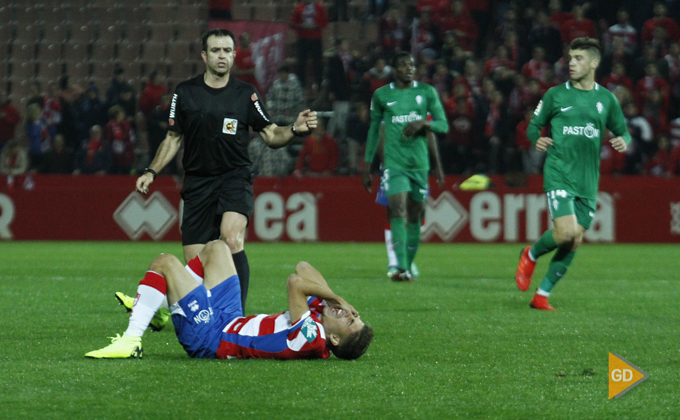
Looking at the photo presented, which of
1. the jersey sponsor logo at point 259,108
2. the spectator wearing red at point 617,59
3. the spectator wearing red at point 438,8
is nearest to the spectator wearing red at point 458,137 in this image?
the spectator wearing red at point 438,8

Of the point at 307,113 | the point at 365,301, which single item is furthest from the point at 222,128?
the point at 365,301

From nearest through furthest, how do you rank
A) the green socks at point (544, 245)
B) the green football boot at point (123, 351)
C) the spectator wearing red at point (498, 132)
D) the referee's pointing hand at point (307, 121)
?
the green football boot at point (123, 351) → the referee's pointing hand at point (307, 121) → the green socks at point (544, 245) → the spectator wearing red at point (498, 132)

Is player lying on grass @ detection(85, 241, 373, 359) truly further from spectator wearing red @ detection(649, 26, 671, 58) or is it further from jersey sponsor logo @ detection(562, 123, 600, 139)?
spectator wearing red @ detection(649, 26, 671, 58)

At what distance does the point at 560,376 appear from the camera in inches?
185

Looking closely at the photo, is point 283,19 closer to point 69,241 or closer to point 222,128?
point 69,241

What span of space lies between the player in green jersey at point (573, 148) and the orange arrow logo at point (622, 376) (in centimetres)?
293

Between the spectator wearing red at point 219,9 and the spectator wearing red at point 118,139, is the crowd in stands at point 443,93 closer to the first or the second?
the spectator wearing red at point 118,139

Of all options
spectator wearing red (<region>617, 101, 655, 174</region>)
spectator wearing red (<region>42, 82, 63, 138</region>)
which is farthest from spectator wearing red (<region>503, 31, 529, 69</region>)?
spectator wearing red (<region>42, 82, 63, 138</region>)

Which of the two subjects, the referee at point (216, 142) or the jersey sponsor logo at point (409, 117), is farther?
the jersey sponsor logo at point (409, 117)

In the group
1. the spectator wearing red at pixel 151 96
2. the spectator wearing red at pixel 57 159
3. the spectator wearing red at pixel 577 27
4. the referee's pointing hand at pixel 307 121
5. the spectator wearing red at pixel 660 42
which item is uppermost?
the spectator wearing red at pixel 577 27

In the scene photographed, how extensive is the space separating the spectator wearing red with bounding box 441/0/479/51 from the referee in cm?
1189

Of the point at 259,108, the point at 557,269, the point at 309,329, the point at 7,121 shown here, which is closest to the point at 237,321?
the point at 309,329

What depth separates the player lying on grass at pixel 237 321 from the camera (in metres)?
4.92

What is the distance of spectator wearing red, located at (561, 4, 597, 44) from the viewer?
17.4m
